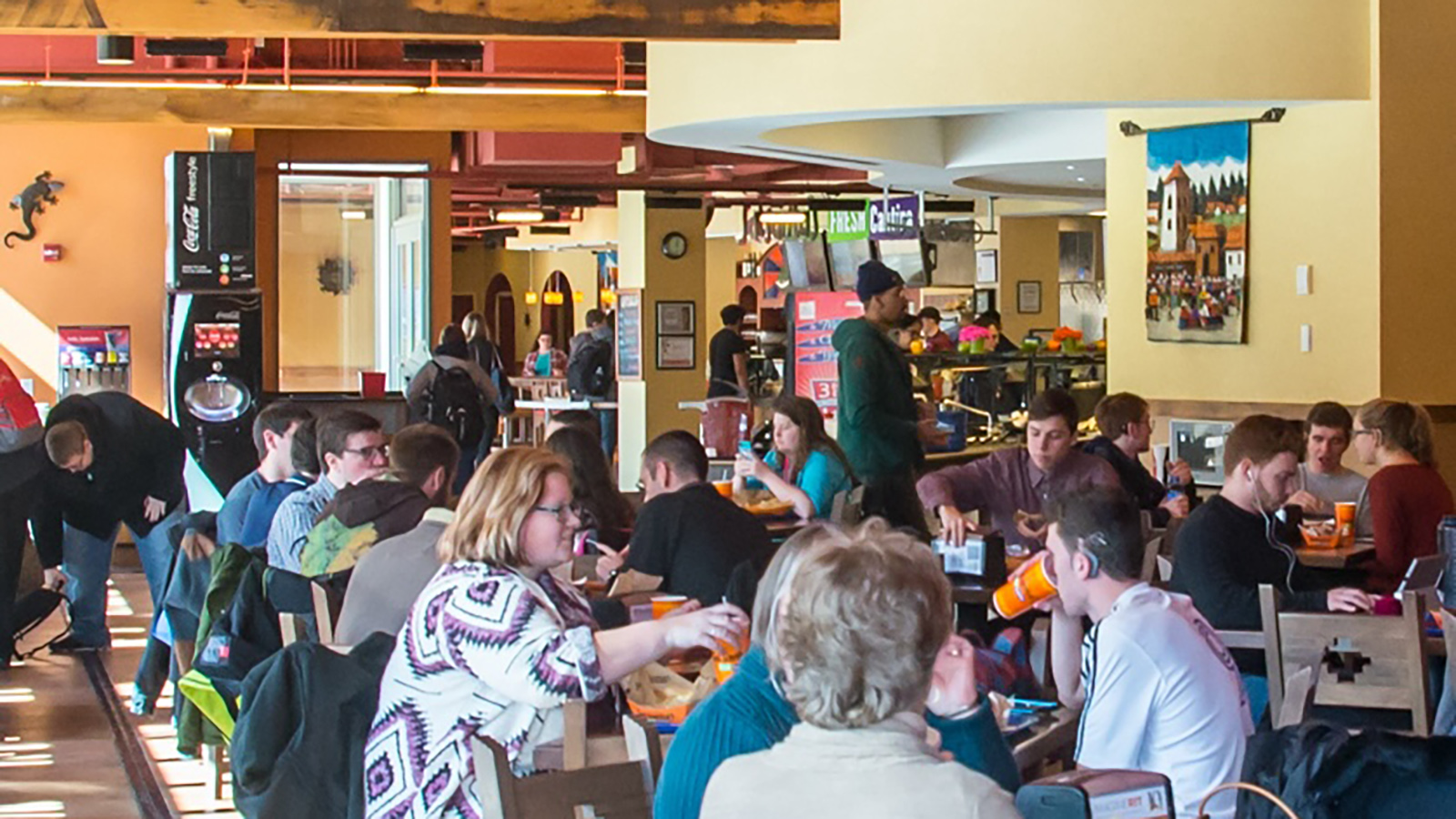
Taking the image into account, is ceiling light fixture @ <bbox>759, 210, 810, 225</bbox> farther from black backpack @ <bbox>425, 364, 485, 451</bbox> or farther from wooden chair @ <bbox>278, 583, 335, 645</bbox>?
wooden chair @ <bbox>278, 583, 335, 645</bbox>

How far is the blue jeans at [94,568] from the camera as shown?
9500mm

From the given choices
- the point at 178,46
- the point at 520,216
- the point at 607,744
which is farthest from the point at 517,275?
the point at 607,744

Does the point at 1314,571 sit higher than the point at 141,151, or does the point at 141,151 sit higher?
the point at 141,151

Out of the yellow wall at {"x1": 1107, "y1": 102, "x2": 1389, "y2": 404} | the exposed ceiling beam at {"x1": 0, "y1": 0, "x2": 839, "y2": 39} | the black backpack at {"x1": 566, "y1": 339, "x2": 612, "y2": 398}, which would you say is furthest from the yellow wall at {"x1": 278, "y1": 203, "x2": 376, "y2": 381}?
the exposed ceiling beam at {"x1": 0, "y1": 0, "x2": 839, "y2": 39}

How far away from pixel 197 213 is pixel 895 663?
465 inches

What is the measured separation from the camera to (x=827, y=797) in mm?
2369

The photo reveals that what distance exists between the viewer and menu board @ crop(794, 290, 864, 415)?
14.5 m

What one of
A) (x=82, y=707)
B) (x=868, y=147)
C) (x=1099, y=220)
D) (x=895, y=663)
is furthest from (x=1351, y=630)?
(x=1099, y=220)

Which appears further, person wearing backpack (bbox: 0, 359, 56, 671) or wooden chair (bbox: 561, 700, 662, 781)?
person wearing backpack (bbox: 0, 359, 56, 671)

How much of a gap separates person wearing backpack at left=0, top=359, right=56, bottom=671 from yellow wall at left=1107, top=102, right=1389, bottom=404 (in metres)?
5.47

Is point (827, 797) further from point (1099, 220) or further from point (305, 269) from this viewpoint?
point (1099, 220)

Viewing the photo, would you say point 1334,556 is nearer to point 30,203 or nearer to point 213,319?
point 213,319

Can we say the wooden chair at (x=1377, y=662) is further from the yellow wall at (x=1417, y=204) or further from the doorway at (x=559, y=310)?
the doorway at (x=559, y=310)

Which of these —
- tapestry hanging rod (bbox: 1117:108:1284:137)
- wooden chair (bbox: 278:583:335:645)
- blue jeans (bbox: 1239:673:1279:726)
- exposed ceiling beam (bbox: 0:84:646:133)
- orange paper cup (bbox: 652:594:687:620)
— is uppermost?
exposed ceiling beam (bbox: 0:84:646:133)
